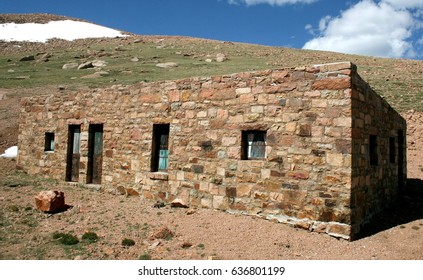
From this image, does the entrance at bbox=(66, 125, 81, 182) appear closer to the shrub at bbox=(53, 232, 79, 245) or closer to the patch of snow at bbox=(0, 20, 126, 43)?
the shrub at bbox=(53, 232, 79, 245)

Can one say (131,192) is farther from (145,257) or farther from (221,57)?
(221,57)

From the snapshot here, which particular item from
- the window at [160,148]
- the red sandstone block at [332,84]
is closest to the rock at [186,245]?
the window at [160,148]

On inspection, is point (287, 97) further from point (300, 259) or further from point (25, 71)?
point (25, 71)

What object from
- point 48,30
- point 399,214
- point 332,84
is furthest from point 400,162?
point 48,30

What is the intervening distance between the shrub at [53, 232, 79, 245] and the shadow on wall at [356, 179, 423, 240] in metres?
5.98

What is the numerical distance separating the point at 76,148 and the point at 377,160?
9778 millimetres

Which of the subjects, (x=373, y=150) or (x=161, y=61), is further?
(x=161, y=61)

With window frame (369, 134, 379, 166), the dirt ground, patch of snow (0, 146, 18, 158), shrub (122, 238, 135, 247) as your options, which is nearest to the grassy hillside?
patch of snow (0, 146, 18, 158)

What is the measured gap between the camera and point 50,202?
8.51 m

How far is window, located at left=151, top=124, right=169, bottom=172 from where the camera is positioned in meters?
10.0

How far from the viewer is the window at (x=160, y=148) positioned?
1001cm

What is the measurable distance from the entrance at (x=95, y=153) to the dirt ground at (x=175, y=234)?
A: 150 cm

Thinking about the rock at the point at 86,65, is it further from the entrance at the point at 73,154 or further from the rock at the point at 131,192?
the rock at the point at 131,192

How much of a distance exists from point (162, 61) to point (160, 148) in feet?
84.4
